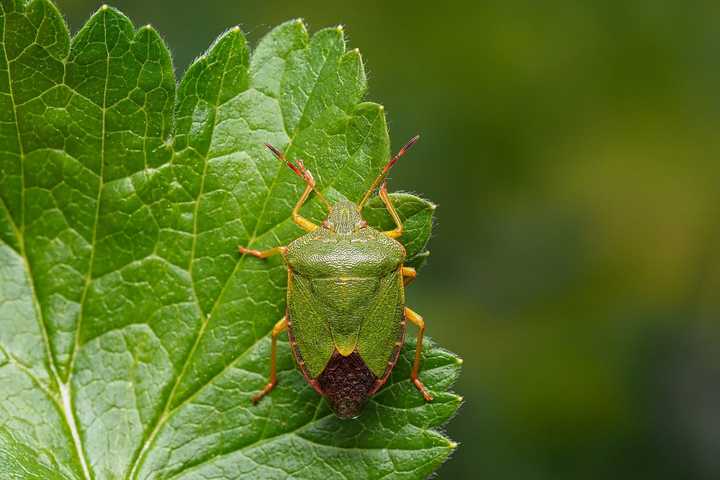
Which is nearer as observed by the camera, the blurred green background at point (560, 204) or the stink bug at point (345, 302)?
the stink bug at point (345, 302)

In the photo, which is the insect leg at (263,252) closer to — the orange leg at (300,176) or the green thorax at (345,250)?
the green thorax at (345,250)

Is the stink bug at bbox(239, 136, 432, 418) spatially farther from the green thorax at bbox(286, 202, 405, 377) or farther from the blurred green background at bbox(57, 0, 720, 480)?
the blurred green background at bbox(57, 0, 720, 480)

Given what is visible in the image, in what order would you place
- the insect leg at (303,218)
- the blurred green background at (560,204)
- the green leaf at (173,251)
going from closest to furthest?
the green leaf at (173,251) < the insect leg at (303,218) < the blurred green background at (560,204)

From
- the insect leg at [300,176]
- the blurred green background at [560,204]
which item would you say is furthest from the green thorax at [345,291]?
the blurred green background at [560,204]

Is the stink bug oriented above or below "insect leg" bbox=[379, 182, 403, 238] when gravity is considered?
below

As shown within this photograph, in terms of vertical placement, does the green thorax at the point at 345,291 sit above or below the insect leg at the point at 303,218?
below

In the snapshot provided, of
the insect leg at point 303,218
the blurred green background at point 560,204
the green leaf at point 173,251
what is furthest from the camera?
the blurred green background at point 560,204

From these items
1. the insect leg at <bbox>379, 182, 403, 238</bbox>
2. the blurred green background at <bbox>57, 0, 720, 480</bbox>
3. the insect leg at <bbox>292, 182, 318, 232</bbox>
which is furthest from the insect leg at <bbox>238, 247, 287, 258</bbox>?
the blurred green background at <bbox>57, 0, 720, 480</bbox>
